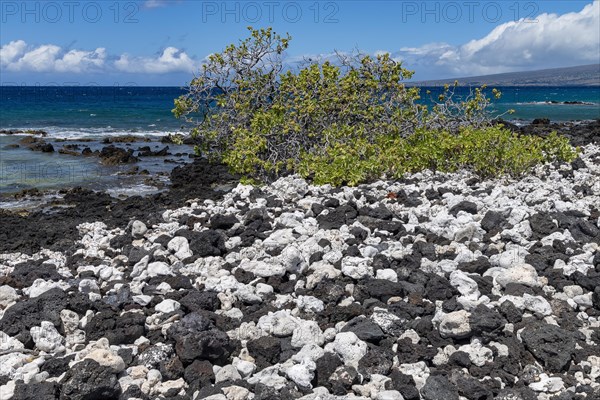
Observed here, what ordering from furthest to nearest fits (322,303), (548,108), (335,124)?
1. (548,108)
2. (335,124)
3. (322,303)

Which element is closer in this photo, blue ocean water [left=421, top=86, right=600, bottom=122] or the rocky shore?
the rocky shore

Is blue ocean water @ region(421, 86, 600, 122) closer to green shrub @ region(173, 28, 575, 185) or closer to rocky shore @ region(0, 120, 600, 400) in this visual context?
green shrub @ region(173, 28, 575, 185)

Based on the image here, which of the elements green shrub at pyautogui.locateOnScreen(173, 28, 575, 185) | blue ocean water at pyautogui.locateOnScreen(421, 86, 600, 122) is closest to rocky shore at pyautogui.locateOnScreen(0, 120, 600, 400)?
green shrub at pyautogui.locateOnScreen(173, 28, 575, 185)

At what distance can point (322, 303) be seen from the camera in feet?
19.1

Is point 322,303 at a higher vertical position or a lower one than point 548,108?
lower

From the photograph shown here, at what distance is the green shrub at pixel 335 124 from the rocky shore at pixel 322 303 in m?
2.25

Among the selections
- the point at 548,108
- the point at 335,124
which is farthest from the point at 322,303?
the point at 548,108

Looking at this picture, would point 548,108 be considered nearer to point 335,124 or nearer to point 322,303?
point 335,124


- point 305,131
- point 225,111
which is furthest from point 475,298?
point 225,111

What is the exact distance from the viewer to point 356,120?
14359 millimetres

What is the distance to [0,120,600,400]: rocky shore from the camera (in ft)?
15.3

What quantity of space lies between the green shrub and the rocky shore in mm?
2247

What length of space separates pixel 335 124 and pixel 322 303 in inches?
300

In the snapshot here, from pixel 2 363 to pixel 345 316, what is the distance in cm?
264
